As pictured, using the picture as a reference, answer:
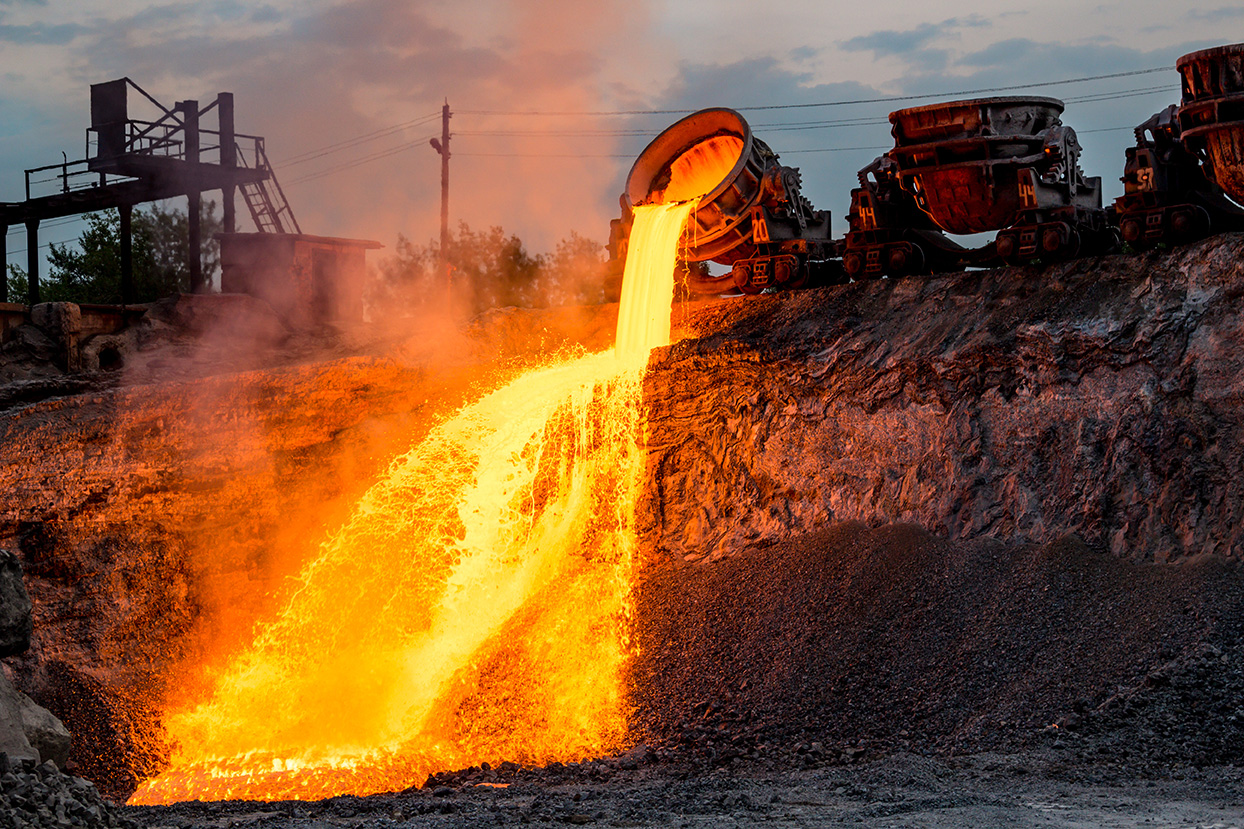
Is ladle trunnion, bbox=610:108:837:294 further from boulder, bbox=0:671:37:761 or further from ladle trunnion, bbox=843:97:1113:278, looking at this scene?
boulder, bbox=0:671:37:761

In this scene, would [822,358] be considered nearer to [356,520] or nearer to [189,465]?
[356,520]

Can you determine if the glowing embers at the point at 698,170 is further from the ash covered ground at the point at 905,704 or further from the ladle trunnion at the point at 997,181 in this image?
the ash covered ground at the point at 905,704

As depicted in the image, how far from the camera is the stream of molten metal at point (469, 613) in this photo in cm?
956

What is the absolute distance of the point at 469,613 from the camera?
11.3 m

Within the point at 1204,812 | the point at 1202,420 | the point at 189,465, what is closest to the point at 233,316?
the point at 189,465

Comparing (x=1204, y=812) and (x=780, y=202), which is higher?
(x=780, y=202)

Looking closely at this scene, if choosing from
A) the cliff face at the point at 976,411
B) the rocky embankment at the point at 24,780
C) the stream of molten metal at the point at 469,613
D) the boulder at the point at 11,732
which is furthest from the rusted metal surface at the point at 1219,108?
the boulder at the point at 11,732

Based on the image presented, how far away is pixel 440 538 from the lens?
1194 centimetres

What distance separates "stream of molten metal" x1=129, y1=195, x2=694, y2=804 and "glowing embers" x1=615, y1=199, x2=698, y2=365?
0.02 meters

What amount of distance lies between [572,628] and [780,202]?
5.04m

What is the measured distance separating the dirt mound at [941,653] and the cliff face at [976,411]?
358 mm

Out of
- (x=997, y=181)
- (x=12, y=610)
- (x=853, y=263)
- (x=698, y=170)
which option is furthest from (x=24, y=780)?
(x=698, y=170)

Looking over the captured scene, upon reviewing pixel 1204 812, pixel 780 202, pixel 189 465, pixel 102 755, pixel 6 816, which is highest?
pixel 780 202

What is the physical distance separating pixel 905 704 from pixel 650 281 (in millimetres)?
5819
